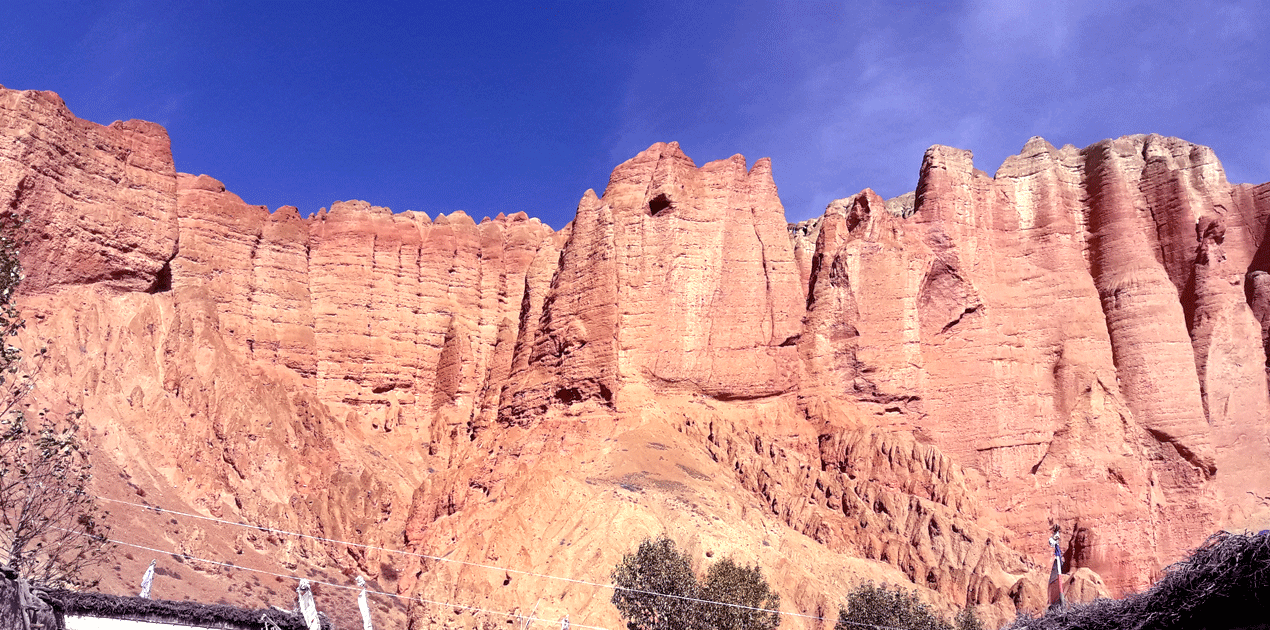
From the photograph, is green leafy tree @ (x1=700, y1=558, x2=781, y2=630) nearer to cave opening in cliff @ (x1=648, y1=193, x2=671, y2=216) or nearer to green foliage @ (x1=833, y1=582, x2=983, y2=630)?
green foliage @ (x1=833, y1=582, x2=983, y2=630)

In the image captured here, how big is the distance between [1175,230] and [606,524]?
38.9 m

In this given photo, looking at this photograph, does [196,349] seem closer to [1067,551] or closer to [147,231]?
[147,231]

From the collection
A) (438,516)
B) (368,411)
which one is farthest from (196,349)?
(438,516)

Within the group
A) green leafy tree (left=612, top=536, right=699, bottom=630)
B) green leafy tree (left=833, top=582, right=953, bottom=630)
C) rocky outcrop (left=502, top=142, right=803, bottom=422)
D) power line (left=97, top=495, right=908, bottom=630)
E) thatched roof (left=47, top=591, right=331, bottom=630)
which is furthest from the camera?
rocky outcrop (left=502, top=142, right=803, bottom=422)

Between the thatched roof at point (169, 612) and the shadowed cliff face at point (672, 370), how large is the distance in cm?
2173

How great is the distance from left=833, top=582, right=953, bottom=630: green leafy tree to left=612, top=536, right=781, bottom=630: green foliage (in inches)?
146

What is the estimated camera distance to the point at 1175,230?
62531mm

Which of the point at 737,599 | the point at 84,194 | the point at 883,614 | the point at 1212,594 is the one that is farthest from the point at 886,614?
the point at 84,194

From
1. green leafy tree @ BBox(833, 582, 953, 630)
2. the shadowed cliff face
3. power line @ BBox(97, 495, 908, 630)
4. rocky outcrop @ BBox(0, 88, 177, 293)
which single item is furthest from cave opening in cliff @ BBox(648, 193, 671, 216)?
green leafy tree @ BBox(833, 582, 953, 630)

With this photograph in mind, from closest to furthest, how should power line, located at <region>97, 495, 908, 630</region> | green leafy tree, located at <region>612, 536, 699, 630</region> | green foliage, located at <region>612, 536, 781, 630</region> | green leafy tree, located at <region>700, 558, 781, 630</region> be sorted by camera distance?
green leafy tree, located at <region>700, 558, 781, 630</region> < green foliage, located at <region>612, 536, 781, 630</region> < green leafy tree, located at <region>612, 536, 699, 630</region> < power line, located at <region>97, 495, 908, 630</region>

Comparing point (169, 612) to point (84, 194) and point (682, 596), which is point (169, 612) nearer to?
point (682, 596)

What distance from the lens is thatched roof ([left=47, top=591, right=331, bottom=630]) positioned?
16.9 meters

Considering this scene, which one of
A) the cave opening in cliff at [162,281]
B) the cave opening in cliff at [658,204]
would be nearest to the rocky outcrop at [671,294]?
the cave opening in cliff at [658,204]

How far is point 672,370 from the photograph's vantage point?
5488 centimetres
